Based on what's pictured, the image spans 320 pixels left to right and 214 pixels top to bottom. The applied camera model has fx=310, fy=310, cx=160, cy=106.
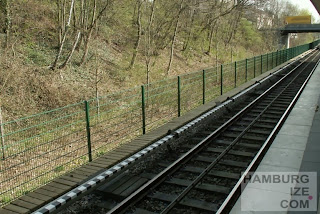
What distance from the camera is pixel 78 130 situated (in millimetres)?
9477

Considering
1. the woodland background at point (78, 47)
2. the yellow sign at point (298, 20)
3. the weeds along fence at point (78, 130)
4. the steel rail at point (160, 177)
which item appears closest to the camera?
the steel rail at point (160, 177)

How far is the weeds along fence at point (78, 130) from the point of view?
8172 millimetres

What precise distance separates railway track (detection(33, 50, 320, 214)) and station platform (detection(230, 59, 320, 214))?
26 centimetres

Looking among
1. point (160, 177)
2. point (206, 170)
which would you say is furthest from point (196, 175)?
point (160, 177)

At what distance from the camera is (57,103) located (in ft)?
52.6

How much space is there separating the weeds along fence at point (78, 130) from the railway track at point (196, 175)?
1.36 meters

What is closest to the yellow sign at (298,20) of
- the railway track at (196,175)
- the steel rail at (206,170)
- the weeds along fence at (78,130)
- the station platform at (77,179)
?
the weeds along fence at (78,130)

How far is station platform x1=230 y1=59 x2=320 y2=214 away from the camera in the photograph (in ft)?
19.2

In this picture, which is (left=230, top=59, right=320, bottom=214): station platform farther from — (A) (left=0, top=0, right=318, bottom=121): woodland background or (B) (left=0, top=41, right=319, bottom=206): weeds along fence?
(A) (left=0, top=0, right=318, bottom=121): woodland background

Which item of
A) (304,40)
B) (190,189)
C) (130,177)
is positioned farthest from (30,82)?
(304,40)

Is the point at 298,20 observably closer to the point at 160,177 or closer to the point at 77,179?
the point at 160,177

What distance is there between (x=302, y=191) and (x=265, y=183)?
747 mm

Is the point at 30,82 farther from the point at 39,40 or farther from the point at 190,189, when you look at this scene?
the point at 190,189

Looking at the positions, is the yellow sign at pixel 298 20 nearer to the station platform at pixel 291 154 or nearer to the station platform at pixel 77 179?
the station platform at pixel 291 154
